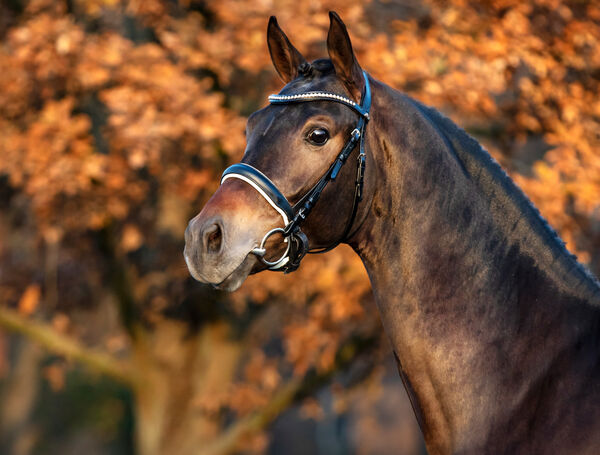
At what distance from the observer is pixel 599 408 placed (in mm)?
2785

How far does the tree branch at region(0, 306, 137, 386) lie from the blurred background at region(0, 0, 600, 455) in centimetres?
3

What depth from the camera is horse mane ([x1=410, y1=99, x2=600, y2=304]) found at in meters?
3.10

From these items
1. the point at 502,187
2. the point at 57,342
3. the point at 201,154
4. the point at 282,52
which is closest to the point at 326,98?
the point at 282,52

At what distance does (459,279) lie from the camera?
3.12 meters

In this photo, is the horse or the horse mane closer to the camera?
the horse

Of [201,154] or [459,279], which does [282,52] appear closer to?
[459,279]

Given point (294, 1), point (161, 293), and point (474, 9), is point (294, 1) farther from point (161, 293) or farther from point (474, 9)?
point (161, 293)

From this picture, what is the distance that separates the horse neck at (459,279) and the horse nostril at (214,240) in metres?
0.66

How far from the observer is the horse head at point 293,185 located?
296cm

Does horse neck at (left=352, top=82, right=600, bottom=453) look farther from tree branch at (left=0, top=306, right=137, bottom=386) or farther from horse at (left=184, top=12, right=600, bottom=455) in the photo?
tree branch at (left=0, top=306, right=137, bottom=386)

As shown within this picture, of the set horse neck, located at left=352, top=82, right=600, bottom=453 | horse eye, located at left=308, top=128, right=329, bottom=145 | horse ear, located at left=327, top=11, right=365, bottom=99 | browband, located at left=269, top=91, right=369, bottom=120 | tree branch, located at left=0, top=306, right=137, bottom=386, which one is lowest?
tree branch, located at left=0, top=306, right=137, bottom=386

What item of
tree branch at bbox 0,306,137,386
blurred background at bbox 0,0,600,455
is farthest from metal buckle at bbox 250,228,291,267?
tree branch at bbox 0,306,137,386

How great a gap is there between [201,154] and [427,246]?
635 centimetres

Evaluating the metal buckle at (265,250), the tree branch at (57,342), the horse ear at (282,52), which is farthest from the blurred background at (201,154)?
the metal buckle at (265,250)
